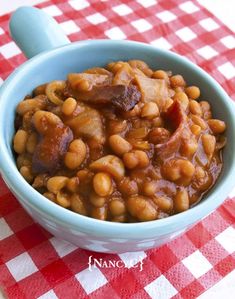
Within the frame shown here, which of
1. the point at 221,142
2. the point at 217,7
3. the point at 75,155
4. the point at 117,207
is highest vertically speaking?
the point at 75,155

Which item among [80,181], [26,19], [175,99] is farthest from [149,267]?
[26,19]

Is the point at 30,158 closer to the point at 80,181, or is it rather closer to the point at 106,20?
the point at 80,181

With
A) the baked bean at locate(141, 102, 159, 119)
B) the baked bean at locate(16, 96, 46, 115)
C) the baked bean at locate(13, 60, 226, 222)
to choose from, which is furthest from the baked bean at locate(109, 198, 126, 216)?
the baked bean at locate(16, 96, 46, 115)

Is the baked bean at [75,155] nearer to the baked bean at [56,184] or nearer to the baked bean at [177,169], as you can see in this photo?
the baked bean at [56,184]

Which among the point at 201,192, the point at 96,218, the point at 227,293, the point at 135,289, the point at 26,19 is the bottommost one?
the point at 227,293

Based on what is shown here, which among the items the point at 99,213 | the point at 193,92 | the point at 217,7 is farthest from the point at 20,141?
the point at 217,7

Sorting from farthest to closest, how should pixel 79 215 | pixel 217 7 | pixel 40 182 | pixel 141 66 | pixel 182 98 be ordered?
pixel 217 7 < pixel 141 66 < pixel 182 98 < pixel 40 182 < pixel 79 215

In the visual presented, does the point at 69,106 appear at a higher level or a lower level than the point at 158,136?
higher

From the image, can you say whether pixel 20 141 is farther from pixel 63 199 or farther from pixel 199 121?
pixel 199 121
